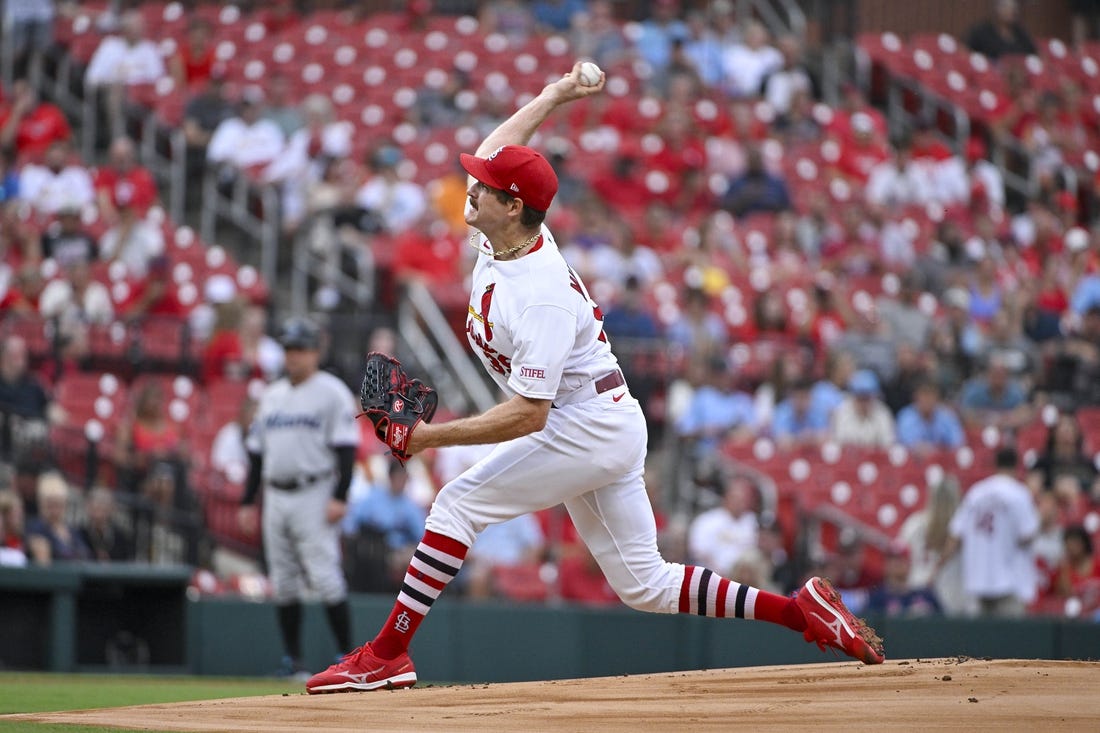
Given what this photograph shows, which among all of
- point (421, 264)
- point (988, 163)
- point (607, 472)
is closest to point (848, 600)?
point (421, 264)

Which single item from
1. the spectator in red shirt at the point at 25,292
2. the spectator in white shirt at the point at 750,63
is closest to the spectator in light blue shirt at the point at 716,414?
the spectator in red shirt at the point at 25,292

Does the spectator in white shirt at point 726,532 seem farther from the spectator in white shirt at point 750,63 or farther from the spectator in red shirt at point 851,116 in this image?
the spectator in white shirt at point 750,63

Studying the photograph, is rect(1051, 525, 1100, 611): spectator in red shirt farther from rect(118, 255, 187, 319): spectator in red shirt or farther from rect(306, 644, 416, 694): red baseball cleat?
rect(118, 255, 187, 319): spectator in red shirt

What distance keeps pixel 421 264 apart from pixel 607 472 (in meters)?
8.57

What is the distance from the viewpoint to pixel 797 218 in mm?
16609

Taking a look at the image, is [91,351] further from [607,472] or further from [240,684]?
[607,472]

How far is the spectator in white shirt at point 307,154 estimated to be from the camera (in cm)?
1593

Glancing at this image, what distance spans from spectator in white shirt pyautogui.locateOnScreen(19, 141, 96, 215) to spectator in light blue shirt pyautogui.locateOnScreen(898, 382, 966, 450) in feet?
24.1

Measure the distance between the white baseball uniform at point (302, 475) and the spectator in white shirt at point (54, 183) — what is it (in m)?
6.51

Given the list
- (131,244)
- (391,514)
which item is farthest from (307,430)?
(131,244)

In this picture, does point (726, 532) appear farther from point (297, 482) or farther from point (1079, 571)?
point (297, 482)

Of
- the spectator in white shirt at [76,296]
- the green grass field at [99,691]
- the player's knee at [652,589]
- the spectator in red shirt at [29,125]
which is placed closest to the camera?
the player's knee at [652,589]

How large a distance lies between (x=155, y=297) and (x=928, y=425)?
6.24 meters

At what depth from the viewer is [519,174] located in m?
6.08
